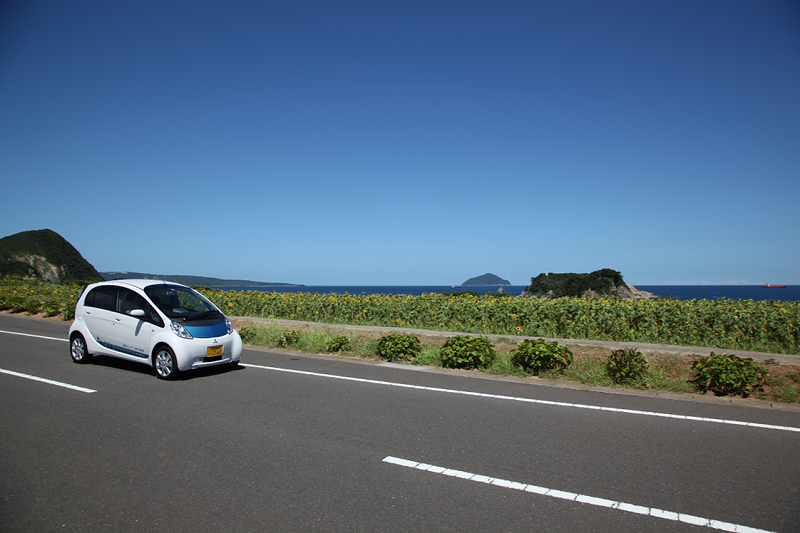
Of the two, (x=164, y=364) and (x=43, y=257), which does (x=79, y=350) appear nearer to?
(x=164, y=364)

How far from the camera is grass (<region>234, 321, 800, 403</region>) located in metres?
7.12

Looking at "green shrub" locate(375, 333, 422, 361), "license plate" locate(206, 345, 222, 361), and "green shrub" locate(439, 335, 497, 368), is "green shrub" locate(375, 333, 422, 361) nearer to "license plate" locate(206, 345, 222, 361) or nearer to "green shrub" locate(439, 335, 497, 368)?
"green shrub" locate(439, 335, 497, 368)

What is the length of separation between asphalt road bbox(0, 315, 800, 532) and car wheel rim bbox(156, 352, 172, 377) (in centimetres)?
52

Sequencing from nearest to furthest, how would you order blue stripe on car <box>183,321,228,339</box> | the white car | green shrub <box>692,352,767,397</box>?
green shrub <box>692,352,767,397</box> < the white car < blue stripe on car <box>183,321,228,339</box>

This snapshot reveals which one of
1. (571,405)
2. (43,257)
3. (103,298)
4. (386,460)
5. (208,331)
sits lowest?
(386,460)

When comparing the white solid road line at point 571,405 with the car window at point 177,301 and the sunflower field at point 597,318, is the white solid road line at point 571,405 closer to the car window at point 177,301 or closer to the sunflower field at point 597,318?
the car window at point 177,301

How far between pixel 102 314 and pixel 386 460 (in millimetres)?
7185

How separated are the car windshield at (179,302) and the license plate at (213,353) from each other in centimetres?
64

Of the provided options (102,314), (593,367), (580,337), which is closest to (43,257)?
(102,314)

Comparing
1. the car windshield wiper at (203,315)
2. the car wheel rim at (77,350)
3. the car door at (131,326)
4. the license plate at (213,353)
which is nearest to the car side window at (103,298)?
the car door at (131,326)

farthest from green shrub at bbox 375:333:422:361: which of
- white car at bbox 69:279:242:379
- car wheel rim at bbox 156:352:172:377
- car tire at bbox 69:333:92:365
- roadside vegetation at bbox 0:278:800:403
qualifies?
car tire at bbox 69:333:92:365

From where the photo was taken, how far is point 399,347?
10.0m

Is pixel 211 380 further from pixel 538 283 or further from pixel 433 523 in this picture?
pixel 538 283

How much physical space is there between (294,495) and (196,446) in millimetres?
1685
